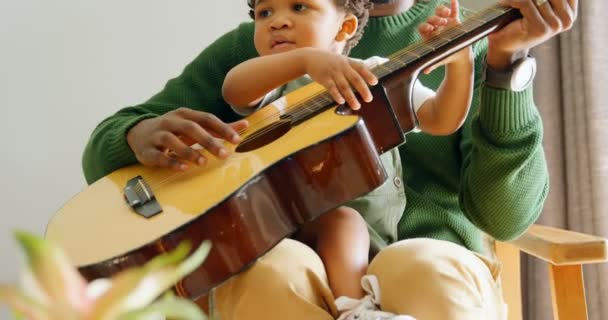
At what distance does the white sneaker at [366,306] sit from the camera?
646 mm

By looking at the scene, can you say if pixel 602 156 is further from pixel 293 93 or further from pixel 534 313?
pixel 293 93

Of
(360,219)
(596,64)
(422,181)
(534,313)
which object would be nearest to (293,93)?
(360,219)

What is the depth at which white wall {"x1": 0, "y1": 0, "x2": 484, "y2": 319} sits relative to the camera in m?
1.47

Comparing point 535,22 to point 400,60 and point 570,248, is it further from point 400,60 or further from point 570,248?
point 570,248

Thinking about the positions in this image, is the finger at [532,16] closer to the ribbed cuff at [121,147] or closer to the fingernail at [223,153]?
the fingernail at [223,153]

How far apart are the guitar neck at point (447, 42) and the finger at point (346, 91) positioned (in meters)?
0.05

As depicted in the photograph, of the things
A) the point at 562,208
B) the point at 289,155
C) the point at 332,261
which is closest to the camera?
the point at 289,155

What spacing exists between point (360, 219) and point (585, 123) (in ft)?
2.70

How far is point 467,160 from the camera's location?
1.09m

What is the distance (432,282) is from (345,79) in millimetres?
249

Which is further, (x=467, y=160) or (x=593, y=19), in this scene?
(x=593, y=19)

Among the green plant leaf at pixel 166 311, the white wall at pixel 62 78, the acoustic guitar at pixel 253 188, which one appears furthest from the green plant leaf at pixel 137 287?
the white wall at pixel 62 78

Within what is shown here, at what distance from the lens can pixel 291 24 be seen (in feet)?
3.17

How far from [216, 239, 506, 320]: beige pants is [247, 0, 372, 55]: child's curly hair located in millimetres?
434
